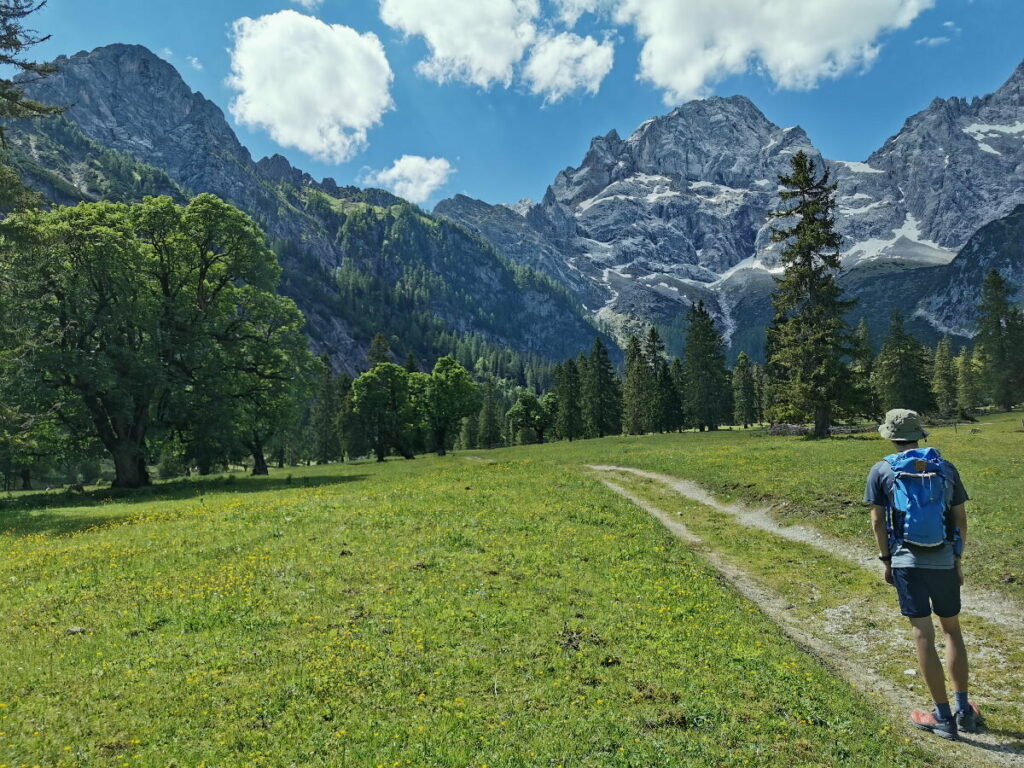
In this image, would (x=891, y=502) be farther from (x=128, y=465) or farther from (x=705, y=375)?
(x=705, y=375)

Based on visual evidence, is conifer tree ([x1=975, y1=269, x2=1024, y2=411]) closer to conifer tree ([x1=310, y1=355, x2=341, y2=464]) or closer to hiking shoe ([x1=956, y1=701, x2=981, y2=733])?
hiking shoe ([x1=956, y1=701, x2=981, y2=733])

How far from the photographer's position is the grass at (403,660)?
778 centimetres

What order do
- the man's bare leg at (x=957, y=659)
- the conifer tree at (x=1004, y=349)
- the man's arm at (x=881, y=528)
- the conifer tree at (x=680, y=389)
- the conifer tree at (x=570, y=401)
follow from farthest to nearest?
the conifer tree at (x=570, y=401), the conifer tree at (x=680, y=389), the conifer tree at (x=1004, y=349), the man's arm at (x=881, y=528), the man's bare leg at (x=957, y=659)

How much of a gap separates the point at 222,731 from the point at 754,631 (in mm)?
10044

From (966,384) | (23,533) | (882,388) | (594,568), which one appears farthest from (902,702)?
(966,384)

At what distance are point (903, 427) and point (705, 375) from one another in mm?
90599

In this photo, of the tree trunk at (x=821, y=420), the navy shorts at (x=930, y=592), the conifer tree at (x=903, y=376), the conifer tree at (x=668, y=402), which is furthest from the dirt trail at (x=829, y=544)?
the conifer tree at (x=903, y=376)

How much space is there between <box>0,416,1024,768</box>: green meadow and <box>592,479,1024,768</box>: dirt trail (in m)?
0.40

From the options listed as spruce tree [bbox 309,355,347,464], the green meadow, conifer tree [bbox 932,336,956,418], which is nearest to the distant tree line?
the green meadow

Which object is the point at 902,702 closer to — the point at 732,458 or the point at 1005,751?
the point at 1005,751

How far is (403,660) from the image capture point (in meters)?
10.2

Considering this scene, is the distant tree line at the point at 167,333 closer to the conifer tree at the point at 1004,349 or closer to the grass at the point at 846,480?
the grass at the point at 846,480

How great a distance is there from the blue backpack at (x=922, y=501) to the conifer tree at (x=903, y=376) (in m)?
102

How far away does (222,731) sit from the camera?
26.5 feet
